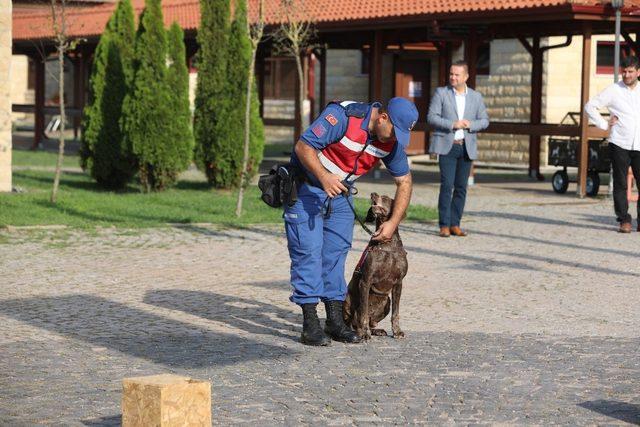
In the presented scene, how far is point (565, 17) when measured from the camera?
69.1 ft

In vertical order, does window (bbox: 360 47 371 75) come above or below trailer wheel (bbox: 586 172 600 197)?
above

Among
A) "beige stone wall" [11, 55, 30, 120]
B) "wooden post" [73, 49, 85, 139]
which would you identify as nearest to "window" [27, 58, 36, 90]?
"beige stone wall" [11, 55, 30, 120]

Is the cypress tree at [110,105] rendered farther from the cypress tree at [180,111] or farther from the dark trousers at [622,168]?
the dark trousers at [622,168]

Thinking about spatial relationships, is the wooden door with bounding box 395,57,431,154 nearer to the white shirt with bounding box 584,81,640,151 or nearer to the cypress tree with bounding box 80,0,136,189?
the cypress tree with bounding box 80,0,136,189

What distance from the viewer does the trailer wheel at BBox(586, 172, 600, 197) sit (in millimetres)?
20972

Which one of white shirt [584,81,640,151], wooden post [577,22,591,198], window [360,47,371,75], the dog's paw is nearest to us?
the dog's paw

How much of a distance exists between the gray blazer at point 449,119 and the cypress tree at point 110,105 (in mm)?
7211

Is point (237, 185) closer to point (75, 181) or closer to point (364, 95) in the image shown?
point (75, 181)

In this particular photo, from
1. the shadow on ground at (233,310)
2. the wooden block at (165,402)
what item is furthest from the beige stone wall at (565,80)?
the wooden block at (165,402)

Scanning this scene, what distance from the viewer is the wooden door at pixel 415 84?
34.8m

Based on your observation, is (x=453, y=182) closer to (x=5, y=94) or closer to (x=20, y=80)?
(x=5, y=94)

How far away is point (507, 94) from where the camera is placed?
100 feet

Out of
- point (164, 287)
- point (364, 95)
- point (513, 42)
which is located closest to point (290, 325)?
point (164, 287)

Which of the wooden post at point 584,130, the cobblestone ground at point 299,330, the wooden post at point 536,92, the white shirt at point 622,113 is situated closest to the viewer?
the cobblestone ground at point 299,330
